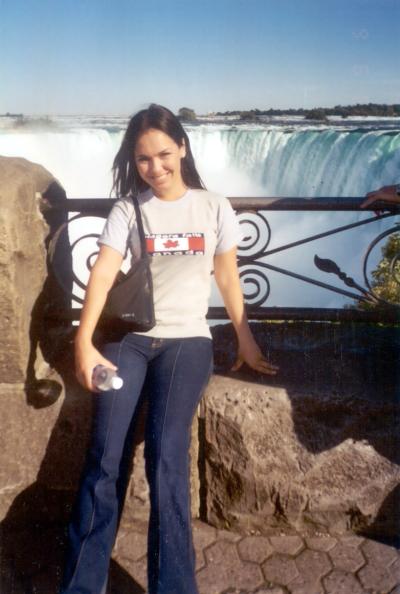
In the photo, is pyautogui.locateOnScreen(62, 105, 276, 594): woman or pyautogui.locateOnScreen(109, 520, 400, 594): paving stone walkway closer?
pyautogui.locateOnScreen(62, 105, 276, 594): woman

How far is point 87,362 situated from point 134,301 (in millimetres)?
307

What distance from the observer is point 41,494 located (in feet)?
8.39

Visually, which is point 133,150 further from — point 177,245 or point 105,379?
point 105,379

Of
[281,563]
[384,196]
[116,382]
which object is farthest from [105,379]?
[384,196]

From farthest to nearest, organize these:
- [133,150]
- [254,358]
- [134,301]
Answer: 1. [254,358]
2. [133,150]
3. [134,301]

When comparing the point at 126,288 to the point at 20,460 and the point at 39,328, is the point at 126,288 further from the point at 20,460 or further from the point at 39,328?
the point at 20,460

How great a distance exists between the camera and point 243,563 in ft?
7.69

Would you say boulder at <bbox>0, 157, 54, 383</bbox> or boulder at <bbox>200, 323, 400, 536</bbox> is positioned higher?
boulder at <bbox>0, 157, 54, 383</bbox>

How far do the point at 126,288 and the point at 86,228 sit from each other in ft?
135

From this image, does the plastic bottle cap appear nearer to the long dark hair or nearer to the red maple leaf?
the red maple leaf

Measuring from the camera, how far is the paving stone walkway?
7.25ft

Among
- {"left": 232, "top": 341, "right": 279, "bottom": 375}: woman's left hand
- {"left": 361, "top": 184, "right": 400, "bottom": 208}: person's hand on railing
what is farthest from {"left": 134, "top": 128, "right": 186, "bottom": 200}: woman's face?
{"left": 361, "top": 184, "right": 400, "bottom": 208}: person's hand on railing

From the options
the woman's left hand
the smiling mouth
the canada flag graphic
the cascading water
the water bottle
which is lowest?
the cascading water

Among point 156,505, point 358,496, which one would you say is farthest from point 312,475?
point 156,505
